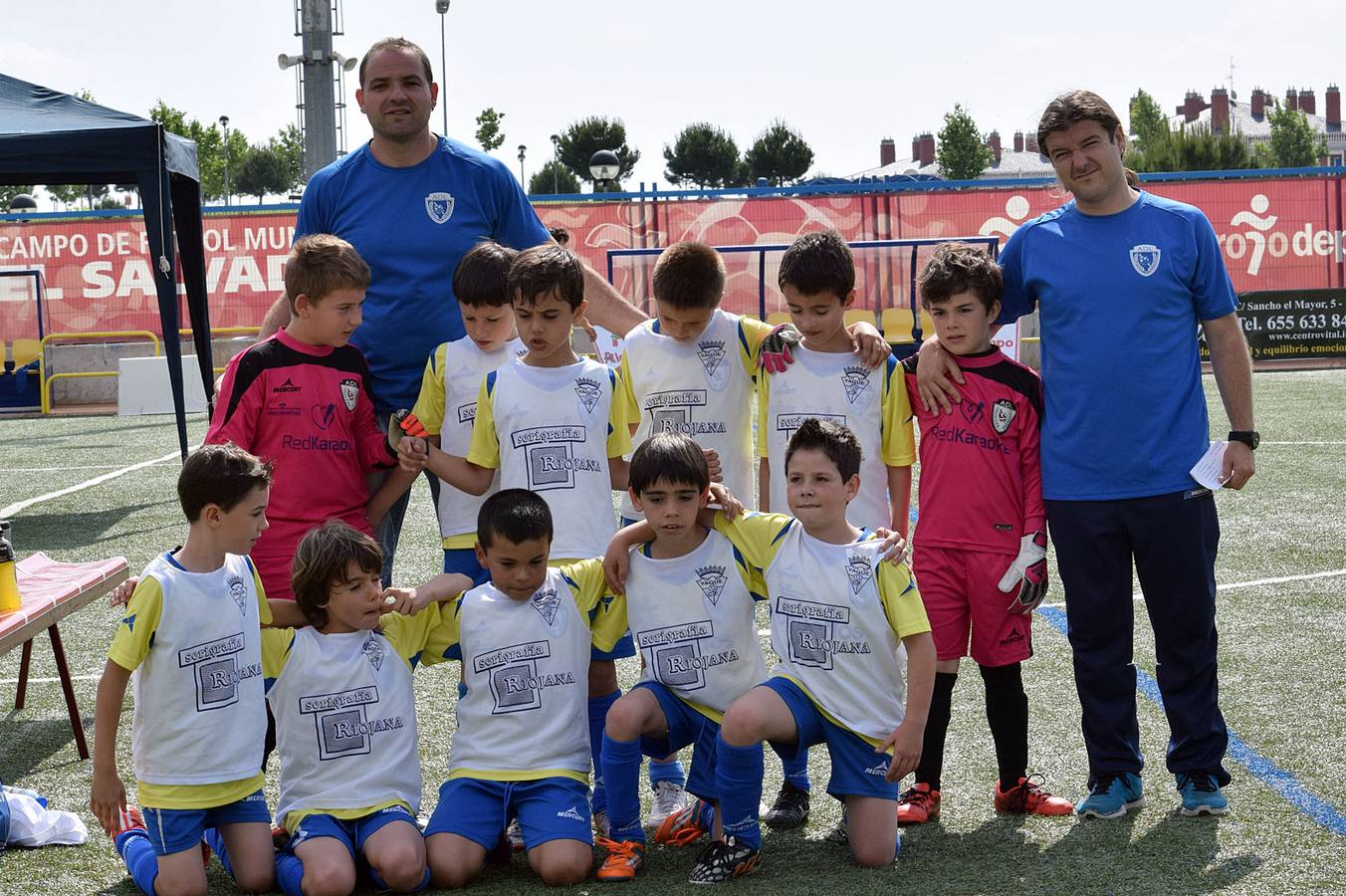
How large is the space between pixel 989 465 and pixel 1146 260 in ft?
2.36

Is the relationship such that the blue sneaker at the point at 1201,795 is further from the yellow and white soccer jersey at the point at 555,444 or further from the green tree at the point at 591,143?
the green tree at the point at 591,143

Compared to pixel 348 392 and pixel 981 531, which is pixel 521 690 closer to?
pixel 348 392

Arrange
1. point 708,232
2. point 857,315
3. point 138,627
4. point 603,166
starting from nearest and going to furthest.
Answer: point 138,627, point 857,315, point 708,232, point 603,166

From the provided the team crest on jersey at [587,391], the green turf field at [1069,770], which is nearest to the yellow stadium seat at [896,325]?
the green turf field at [1069,770]

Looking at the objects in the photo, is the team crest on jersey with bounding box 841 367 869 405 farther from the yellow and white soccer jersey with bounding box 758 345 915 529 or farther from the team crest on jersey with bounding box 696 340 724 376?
the team crest on jersey with bounding box 696 340 724 376

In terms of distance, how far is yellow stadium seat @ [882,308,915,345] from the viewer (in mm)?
19141

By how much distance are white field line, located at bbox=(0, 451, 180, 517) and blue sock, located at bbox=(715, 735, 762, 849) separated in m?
8.09

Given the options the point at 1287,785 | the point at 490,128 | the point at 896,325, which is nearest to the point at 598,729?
the point at 1287,785

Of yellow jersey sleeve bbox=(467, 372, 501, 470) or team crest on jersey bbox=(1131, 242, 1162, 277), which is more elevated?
team crest on jersey bbox=(1131, 242, 1162, 277)

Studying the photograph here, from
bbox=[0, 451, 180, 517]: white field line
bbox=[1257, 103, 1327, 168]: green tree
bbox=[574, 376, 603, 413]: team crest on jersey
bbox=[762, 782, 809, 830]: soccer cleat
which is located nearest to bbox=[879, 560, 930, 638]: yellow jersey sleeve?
bbox=[762, 782, 809, 830]: soccer cleat

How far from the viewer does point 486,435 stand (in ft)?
13.4

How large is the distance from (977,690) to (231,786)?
2.81 meters

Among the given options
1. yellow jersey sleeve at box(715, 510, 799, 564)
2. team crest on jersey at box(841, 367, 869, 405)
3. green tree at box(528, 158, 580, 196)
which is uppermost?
green tree at box(528, 158, 580, 196)

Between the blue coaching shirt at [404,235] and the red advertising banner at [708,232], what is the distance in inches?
671
